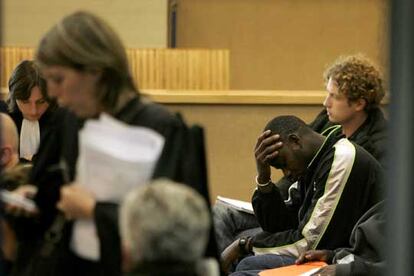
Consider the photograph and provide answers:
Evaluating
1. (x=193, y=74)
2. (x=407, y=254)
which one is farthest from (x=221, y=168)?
(x=407, y=254)

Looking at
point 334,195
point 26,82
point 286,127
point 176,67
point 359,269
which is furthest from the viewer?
point 176,67

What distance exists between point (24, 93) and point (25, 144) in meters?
0.22

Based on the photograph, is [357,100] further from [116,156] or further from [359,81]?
[116,156]

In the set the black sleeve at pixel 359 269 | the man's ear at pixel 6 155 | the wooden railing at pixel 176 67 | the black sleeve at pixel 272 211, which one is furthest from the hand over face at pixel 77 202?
the wooden railing at pixel 176 67

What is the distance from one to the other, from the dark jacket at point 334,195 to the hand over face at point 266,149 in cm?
15

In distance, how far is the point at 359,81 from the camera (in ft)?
13.9

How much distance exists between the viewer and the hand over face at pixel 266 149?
3.90m

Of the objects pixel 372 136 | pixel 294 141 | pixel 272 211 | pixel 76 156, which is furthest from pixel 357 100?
pixel 76 156

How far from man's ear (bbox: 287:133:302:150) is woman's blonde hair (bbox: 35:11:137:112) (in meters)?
1.69

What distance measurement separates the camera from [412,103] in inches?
71.7

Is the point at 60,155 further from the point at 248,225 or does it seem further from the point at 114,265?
the point at 248,225

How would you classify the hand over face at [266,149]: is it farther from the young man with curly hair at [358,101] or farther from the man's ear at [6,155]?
the man's ear at [6,155]

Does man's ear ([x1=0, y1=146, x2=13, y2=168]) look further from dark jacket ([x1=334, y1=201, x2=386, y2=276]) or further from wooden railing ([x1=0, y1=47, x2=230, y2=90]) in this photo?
wooden railing ([x1=0, y1=47, x2=230, y2=90])

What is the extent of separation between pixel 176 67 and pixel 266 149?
149 inches
